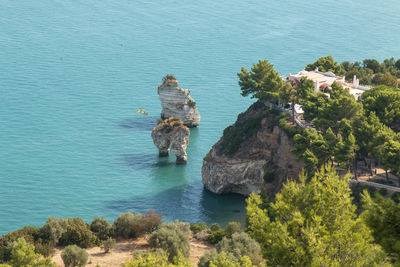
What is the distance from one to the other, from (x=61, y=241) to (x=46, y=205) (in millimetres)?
28065

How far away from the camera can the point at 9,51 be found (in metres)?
165

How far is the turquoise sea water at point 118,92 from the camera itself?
323ft

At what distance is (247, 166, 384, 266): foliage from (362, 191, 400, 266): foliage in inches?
159

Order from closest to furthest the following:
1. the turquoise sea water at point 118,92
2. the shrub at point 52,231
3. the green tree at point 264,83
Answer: the shrub at point 52,231
the turquoise sea water at point 118,92
the green tree at point 264,83

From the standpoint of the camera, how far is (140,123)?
430 ft

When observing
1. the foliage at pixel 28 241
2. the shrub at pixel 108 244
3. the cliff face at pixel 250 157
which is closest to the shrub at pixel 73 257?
the foliage at pixel 28 241

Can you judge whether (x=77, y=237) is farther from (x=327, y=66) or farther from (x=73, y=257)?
(x=327, y=66)

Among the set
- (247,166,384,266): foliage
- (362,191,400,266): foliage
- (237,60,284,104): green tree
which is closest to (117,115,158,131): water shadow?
(237,60,284,104): green tree

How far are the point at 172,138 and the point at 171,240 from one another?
163ft

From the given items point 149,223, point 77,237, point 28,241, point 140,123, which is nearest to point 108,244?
point 77,237

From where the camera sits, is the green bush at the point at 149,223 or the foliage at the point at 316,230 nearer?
the foliage at the point at 316,230

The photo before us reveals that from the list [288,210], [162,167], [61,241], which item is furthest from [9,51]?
[288,210]

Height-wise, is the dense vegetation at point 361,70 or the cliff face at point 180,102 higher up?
the dense vegetation at point 361,70

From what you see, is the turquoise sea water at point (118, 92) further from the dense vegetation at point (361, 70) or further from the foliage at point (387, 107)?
the dense vegetation at point (361, 70)
